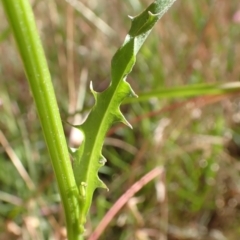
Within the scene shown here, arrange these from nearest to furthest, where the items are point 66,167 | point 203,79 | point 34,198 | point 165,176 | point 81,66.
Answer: point 66,167
point 34,198
point 165,176
point 203,79
point 81,66

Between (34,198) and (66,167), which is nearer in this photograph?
(66,167)

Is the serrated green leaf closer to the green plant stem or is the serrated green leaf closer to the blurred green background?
the green plant stem

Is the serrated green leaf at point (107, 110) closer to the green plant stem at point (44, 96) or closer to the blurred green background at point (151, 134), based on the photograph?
the green plant stem at point (44, 96)

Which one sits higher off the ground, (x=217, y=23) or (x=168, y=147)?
(x=217, y=23)

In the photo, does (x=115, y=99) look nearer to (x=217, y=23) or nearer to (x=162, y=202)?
(x=162, y=202)

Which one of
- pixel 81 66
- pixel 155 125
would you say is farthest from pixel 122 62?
pixel 81 66

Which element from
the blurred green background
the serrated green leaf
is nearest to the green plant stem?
the serrated green leaf
